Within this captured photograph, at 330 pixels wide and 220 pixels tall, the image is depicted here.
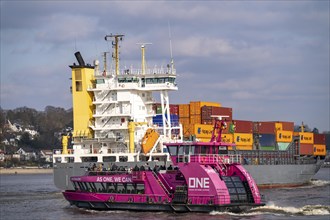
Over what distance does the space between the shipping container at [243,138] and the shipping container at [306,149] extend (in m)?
10.1

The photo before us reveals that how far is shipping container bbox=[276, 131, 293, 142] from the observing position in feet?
229

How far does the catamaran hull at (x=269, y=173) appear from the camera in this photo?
168 ft

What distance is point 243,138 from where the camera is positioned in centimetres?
6538

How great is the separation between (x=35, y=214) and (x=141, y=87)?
16.4 metres

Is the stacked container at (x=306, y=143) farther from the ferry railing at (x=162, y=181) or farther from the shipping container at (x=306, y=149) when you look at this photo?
the ferry railing at (x=162, y=181)

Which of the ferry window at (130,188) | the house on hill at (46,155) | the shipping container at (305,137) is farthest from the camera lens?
the house on hill at (46,155)

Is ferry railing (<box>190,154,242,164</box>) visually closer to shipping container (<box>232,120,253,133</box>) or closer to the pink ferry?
the pink ferry

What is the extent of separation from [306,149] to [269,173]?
41.4 feet

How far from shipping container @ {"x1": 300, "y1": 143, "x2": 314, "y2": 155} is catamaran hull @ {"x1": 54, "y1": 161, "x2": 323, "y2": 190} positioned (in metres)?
1.58

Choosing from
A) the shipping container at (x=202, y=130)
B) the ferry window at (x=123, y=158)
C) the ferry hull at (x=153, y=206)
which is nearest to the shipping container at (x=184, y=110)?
A: the shipping container at (x=202, y=130)

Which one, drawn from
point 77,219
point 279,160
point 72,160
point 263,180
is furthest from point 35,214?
point 279,160

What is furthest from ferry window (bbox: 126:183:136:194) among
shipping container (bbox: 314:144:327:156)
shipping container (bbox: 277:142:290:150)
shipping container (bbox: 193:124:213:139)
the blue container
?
shipping container (bbox: 314:144:327:156)

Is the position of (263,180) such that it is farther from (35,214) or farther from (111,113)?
(35,214)

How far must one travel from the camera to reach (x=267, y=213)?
3541cm
